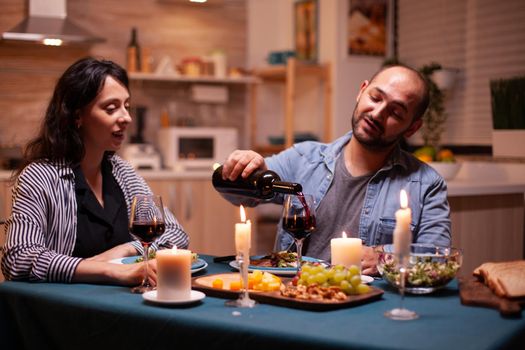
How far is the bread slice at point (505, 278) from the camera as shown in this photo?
1.61 metres

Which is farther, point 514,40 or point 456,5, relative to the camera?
point 456,5

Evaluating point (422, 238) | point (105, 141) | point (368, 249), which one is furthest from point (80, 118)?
point (422, 238)

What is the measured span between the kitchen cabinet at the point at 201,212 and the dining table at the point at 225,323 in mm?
3170

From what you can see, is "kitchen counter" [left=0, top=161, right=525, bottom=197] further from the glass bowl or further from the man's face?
the glass bowl

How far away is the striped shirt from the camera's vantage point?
185cm

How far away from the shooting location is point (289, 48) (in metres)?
5.95

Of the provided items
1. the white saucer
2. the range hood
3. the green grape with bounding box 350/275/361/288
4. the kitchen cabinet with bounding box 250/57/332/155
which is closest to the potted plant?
the kitchen cabinet with bounding box 250/57/332/155

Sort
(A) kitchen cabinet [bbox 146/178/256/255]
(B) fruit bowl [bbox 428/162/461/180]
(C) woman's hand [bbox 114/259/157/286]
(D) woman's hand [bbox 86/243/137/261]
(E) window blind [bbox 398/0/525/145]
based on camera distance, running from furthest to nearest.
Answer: (A) kitchen cabinet [bbox 146/178/256/255]
(E) window blind [bbox 398/0/525/145]
(B) fruit bowl [bbox 428/162/461/180]
(D) woman's hand [bbox 86/243/137/261]
(C) woman's hand [bbox 114/259/157/286]

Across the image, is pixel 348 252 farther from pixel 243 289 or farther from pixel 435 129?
pixel 435 129

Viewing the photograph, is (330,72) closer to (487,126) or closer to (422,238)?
(487,126)

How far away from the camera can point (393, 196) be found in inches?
93.0

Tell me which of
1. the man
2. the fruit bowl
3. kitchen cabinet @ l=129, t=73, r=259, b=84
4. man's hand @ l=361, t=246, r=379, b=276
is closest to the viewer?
man's hand @ l=361, t=246, r=379, b=276

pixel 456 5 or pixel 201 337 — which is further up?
pixel 456 5

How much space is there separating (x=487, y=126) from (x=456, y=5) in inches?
36.7
